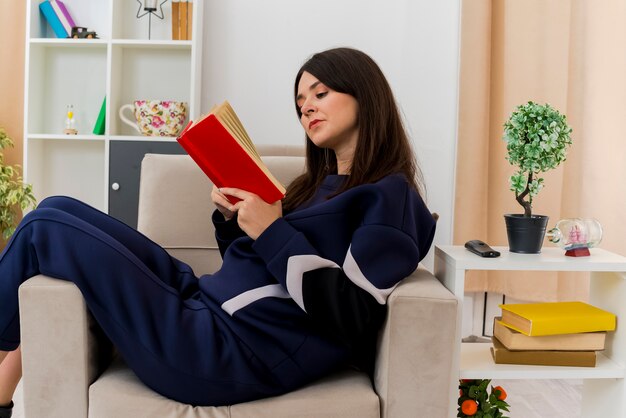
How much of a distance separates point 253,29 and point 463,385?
1.89 meters

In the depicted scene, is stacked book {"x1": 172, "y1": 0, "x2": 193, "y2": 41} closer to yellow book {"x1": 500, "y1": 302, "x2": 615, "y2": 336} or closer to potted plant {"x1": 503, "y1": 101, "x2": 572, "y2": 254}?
potted plant {"x1": 503, "y1": 101, "x2": 572, "y2": 254}

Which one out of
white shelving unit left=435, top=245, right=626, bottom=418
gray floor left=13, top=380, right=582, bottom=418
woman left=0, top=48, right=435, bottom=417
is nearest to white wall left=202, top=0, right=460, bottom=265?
gray floor left=13, top=380, right=582, bottom=418

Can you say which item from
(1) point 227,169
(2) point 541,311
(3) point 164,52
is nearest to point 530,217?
(2) point 541,311

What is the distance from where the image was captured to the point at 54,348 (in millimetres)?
1336

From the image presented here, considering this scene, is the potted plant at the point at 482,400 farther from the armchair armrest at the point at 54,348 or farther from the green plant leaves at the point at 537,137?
the armchair armrest at the point at 54,348

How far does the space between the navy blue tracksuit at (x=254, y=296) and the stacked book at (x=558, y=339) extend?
1.13 feet

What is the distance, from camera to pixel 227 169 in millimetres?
1451

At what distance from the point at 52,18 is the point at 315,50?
1.07m

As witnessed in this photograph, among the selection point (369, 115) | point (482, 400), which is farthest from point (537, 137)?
point (482, 400)

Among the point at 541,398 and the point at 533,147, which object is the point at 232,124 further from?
the point at 541,398

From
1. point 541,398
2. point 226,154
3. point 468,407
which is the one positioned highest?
point 226,154

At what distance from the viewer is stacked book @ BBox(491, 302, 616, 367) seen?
1593mm

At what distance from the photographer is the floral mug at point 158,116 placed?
2.84 metres

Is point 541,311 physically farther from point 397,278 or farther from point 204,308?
point 204,308
